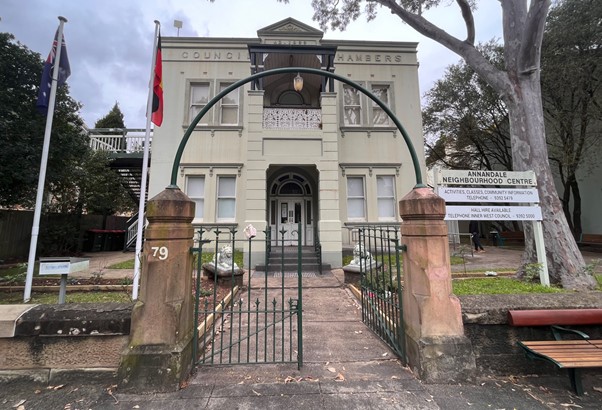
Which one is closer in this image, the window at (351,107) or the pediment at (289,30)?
the pediment at (289,30)

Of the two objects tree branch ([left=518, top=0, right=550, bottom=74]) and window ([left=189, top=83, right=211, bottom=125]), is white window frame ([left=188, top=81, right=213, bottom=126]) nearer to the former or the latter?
window ([left=189, top=83, right=211, bottom=125])

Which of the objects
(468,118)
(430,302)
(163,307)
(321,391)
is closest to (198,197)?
(163,307)

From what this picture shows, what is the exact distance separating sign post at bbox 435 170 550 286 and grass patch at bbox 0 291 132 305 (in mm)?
6603

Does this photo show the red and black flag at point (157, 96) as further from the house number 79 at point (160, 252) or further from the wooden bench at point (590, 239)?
the wooden bench at point (590, 239)

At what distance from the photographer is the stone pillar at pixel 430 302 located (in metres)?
2.93

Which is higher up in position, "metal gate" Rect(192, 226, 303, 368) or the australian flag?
the australian flag

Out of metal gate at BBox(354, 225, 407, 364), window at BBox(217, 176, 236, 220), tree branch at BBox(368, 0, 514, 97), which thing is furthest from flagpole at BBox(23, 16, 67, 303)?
tree branch at BBox(368, 0, 514, 97)

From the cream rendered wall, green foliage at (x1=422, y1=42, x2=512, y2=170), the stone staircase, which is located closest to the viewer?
the stone staircase

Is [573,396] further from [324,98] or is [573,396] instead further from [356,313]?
[324,98]

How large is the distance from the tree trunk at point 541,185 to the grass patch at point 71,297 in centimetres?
860

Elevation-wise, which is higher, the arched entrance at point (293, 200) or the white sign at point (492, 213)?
the arched entrance at point (293, 200)

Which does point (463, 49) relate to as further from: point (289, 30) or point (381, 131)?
point (289, 30)

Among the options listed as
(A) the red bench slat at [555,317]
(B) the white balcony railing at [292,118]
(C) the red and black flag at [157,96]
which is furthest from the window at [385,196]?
(C) the red and black flag at [157,96]

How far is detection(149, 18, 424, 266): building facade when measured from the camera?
11828 mm
